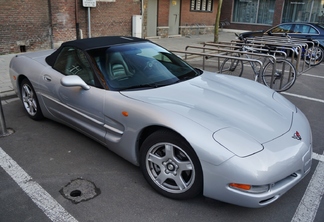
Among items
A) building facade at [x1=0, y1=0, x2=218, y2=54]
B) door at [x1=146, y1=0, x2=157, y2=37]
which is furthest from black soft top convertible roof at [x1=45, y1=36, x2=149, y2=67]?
door at [x1=146, y1=0, x2=157, y2=37]

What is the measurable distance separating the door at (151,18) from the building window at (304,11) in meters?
11.4

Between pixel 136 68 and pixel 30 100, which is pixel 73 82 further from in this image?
pixel 30 100

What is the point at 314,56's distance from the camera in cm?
1029

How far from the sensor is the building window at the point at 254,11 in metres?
22.3

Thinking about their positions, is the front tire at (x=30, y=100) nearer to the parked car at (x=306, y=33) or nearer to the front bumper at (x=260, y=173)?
the front bumper at (x=260, y=173)

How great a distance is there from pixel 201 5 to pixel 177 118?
18.5m

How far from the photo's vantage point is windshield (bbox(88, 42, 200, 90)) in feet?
11.1

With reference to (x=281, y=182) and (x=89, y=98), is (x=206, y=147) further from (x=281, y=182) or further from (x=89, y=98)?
(x=89, y=98)

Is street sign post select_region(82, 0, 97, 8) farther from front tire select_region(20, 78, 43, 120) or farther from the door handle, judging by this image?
the door handle

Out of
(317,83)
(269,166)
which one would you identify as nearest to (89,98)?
(269,166)

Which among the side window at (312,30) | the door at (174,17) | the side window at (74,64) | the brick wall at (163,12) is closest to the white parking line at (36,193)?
the side window at (74,64)

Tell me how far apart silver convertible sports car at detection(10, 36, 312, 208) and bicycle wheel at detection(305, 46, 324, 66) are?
285 inches

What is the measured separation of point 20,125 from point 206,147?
129 inches

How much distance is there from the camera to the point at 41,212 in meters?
2.62
